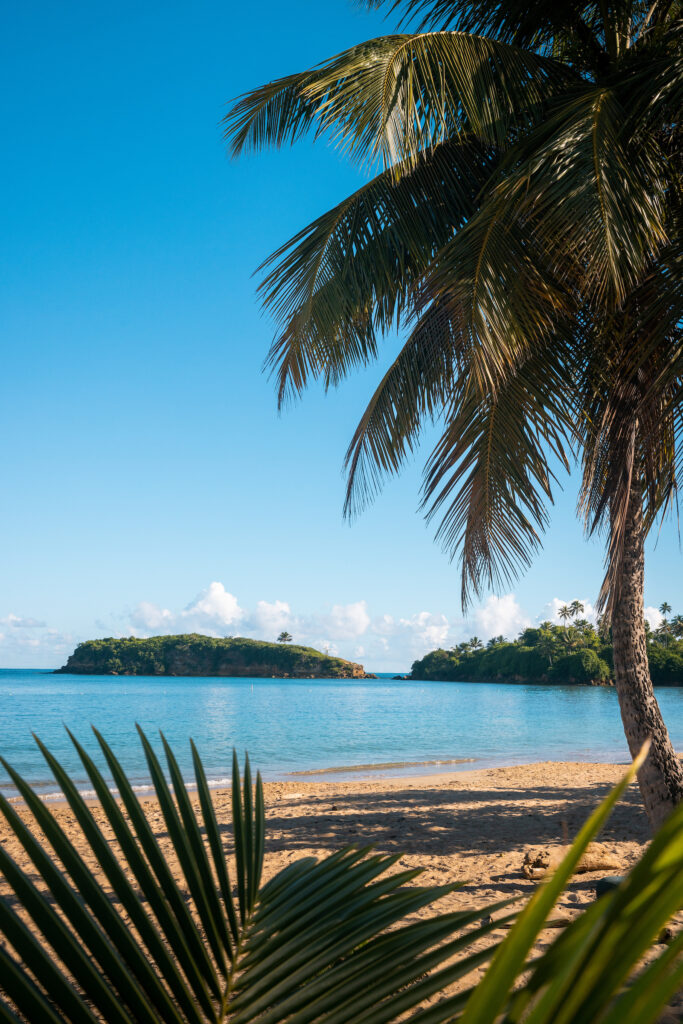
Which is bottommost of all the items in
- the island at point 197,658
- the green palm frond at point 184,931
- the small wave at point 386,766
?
the island at point 197,658

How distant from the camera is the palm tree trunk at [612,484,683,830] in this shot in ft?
15.9

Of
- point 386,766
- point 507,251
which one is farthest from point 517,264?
point 386,766

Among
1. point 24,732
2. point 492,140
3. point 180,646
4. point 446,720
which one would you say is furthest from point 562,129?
point 180,646

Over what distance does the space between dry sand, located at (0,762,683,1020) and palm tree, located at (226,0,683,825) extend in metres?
1.78

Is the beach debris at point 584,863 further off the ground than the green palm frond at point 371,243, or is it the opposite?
the green palm frond at point 371,243

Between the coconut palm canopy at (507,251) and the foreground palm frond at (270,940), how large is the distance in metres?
3.49

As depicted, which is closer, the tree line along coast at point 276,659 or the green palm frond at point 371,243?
the green palm frond at point 371,243

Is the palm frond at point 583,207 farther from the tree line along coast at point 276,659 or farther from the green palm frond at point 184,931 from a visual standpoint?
the tree line along coast at point 276,659

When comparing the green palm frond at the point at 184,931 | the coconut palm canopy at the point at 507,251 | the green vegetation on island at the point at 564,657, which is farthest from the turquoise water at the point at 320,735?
the green vegetation on island at the point at 564,657

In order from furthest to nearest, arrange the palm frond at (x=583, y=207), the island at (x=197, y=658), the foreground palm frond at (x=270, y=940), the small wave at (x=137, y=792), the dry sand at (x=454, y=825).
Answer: the island at (x=197, y=658) < the small wave at (x=137, y=792) < the dry sand at (x=454, y=825) < the palm frond at (x=583, y=207) < the foreground palm frond at (x=270, y=940)

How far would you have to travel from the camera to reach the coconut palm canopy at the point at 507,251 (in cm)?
423

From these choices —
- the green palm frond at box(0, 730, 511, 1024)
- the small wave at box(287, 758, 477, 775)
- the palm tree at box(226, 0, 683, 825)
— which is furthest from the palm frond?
the small wave at box(287, 758, 477, 775)

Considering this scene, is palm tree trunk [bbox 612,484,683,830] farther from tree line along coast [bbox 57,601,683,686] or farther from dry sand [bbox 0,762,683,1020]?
tree line along coast [bbox 57,601,683,686]

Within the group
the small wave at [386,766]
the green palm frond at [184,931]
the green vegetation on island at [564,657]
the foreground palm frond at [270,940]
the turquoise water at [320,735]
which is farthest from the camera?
the green vegetation on island at [564,657]
